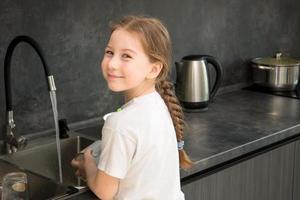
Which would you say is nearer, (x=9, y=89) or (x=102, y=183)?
(x=102, y=183)

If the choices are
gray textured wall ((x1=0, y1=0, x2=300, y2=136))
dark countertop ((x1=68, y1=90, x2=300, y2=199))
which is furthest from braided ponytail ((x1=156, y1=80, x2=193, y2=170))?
gray textured wall ((x1=0, y1=0, x2=300, y2=136))

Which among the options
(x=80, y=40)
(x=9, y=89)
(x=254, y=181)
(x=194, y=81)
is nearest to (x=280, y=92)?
(x=194, y=81)

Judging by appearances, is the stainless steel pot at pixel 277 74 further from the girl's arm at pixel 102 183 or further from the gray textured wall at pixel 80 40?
the girl's arm at pixel 102 183

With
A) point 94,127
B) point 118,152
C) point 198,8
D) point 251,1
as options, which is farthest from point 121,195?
point 251,1

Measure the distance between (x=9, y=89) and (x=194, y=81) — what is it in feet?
2.81

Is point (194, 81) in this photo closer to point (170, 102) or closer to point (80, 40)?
point (80, 40)

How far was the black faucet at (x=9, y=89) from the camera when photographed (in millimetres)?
1848

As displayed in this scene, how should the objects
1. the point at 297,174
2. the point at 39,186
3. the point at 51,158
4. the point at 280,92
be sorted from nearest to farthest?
1. the point at 39,186
2. the point at 51,158
3. the point at 297,174
4. the point at 280,92

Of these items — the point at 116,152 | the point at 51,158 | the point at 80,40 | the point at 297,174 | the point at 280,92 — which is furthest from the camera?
the point at 280,92

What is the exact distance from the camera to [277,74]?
2.86m

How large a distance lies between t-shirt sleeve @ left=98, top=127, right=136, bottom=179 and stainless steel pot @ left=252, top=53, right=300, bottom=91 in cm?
167

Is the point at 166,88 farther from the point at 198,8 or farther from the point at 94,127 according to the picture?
the point at 198,8

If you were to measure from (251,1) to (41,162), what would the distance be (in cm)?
144

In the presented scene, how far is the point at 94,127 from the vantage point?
2.23 metres
